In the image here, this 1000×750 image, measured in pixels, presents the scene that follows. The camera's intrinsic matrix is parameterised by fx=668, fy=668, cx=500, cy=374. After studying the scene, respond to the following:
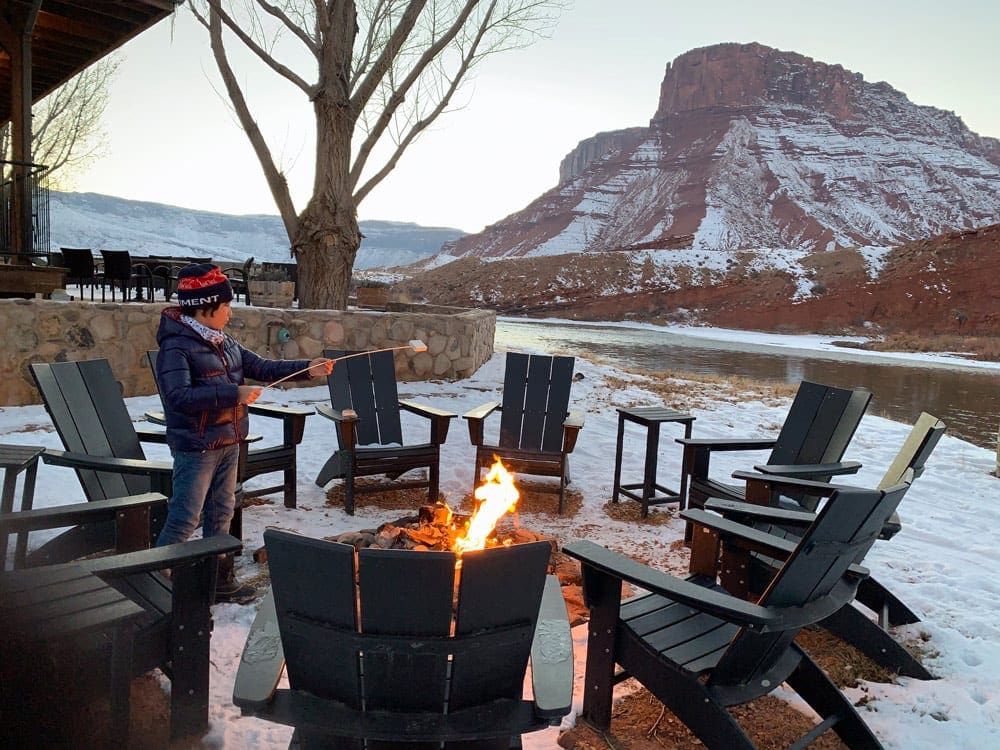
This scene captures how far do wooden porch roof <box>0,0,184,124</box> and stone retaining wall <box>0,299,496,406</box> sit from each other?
386 centimetres

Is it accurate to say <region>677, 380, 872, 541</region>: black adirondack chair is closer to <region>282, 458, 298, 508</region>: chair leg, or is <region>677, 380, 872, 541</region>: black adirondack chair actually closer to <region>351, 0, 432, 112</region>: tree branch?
<region>282, 458, 298, 508</region>: chair leg

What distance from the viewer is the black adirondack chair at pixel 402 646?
1.34 meters

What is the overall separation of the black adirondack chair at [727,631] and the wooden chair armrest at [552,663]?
0.20 meters

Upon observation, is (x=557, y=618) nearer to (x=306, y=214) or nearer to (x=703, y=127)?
(x=306, y=214)

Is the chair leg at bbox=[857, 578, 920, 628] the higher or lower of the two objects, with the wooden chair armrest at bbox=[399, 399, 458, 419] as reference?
lower

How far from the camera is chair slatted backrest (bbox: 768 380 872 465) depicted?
Answer: 359 cm

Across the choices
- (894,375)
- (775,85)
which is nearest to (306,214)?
(894,375)

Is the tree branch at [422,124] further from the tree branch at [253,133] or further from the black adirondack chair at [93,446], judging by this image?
the black adirondack chair at [93,446]

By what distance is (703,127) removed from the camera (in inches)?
4040

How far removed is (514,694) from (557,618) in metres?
0.41

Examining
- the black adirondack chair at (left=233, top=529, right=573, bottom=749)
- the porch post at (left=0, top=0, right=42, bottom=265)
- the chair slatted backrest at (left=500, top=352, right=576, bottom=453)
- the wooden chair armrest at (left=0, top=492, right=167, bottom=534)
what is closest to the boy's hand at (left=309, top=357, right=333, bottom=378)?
the wooden chair armrest at (left=0, top=492, right=167, bottom=534)

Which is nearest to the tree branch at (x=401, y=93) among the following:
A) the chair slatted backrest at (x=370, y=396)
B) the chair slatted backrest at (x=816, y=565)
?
the chair slatted backrest at (x=370, y=396)

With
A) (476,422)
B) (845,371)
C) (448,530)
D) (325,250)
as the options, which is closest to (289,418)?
(476,422)

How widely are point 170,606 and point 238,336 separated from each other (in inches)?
230
